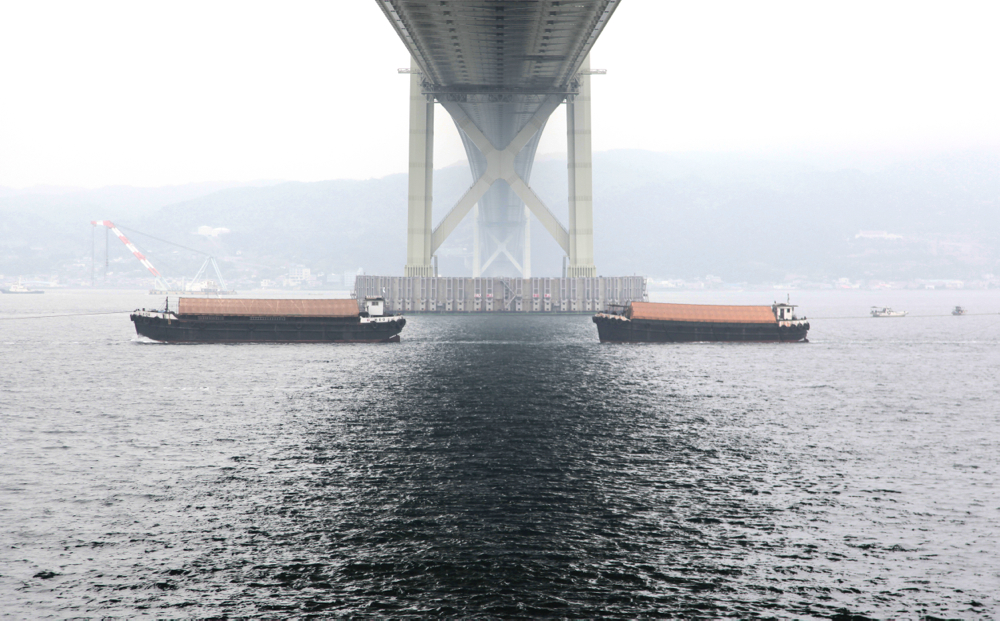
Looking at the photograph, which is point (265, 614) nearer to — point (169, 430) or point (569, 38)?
point (169, 430)

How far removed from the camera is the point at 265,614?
46.4 ft

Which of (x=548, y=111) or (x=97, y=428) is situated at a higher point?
(x=548, y=111)

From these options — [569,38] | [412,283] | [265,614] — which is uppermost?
[569,38]

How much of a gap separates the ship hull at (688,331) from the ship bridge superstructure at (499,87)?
26216mm

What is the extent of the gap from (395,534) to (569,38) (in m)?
60.2

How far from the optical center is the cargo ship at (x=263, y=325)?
73375mm

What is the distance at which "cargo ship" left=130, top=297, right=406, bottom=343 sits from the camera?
73375 millimetres

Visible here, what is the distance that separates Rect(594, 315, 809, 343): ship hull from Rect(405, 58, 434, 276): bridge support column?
40762mm

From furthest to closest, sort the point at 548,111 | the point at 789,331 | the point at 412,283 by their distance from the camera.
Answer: the point at 412,283, the point at 548,111, the point at 789,331

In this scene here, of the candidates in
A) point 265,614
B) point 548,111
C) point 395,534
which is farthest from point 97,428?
point 548,111

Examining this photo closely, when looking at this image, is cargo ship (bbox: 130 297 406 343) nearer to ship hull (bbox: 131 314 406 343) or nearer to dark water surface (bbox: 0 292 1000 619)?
ship hull (bbox: 131 314 406 343)

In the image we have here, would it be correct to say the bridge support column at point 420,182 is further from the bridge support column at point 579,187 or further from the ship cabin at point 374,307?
the ship cabin at point 374,307

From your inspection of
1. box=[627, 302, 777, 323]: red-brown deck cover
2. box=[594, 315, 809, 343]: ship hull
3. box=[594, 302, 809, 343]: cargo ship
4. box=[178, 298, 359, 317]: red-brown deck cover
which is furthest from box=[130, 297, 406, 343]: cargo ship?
box=[627, 302, 777, 323]: red-brown deck cover

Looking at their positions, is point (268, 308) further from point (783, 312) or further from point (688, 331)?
point (783, 312)
